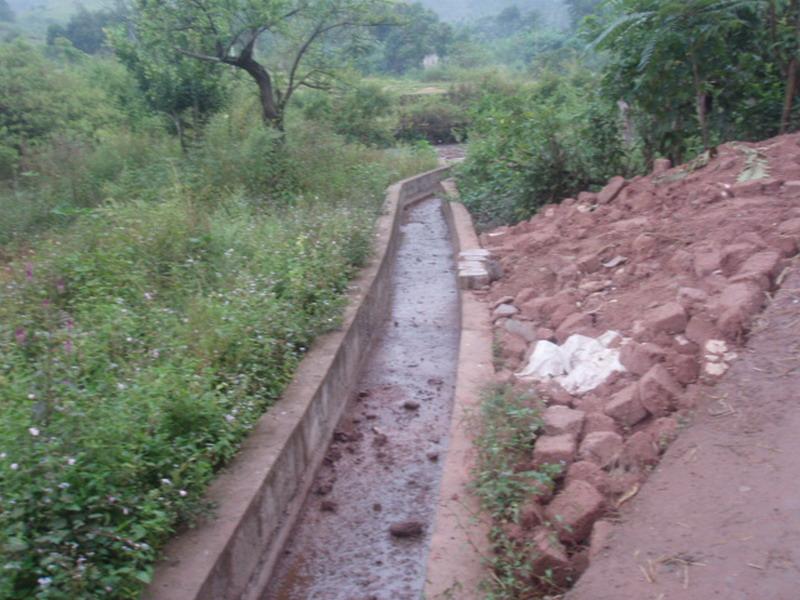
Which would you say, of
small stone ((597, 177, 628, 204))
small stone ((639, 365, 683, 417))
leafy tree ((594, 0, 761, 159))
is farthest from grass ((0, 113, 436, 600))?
leafy tree ((594, 0, 761, 159))

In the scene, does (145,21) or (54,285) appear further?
(145,21)

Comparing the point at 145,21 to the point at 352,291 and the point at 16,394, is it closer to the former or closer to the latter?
the point at 352,291

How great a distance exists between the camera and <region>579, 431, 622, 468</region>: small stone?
433 cm

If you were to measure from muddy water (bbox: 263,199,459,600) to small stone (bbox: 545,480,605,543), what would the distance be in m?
1.06

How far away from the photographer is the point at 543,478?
4.17 m

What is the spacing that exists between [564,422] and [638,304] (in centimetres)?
167

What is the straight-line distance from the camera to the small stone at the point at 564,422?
4648 millimetres

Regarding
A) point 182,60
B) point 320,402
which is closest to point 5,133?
point 182,60

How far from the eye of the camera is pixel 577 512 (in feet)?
12.9

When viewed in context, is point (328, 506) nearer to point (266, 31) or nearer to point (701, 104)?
point (701, 104)

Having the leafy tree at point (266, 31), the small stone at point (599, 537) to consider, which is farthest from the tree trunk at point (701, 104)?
the leafy tree at point (266, 31)

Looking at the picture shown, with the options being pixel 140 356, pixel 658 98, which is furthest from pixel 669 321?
pixel 658 98

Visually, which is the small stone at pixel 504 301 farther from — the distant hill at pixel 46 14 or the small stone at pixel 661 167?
the distant hill at pixel 46 14

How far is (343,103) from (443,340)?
14.6 meters
